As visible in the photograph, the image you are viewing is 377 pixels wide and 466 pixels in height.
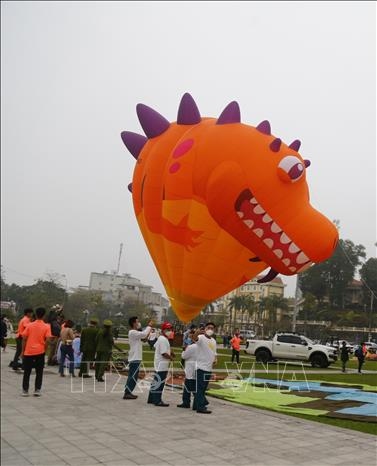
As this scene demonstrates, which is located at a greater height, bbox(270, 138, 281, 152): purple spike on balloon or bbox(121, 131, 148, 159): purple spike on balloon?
bbox(121, 131, 148, 159): purple spike on balloon

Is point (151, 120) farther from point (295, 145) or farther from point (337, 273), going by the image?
point (337, 273)

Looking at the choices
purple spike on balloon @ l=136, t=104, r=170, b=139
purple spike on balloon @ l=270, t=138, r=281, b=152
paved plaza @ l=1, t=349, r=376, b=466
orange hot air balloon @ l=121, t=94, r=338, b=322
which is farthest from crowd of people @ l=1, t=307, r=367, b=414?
purple spike on balloon @ l=270, t=138, r=281, b=152

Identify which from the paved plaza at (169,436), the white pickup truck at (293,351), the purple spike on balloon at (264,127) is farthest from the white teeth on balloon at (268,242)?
the white pickup truck at (293,351)

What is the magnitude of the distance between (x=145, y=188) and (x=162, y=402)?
3831mm

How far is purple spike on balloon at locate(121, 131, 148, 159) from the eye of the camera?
860 centimetres

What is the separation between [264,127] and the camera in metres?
7.19

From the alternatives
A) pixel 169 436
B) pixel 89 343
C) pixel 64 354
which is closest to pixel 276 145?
pixel 169 436

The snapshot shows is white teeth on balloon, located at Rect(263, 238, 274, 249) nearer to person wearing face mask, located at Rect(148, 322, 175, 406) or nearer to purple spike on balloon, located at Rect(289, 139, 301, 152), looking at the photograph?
purple spike on balloon, located at Rect(289, 139, 301, 152)

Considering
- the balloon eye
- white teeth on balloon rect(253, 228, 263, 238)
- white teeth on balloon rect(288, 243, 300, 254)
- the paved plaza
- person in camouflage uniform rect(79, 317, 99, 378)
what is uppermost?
the balloon eye

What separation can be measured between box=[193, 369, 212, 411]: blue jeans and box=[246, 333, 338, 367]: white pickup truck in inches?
506

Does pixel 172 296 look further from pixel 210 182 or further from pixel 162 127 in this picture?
pixel 162 127

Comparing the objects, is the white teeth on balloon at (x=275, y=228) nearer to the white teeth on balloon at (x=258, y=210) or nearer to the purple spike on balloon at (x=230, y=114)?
the white teeth on balloon at (x=258, y=210)

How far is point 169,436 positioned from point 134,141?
4752mm

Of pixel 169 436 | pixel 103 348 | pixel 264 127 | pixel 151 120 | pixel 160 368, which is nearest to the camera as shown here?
pixel 169 436
